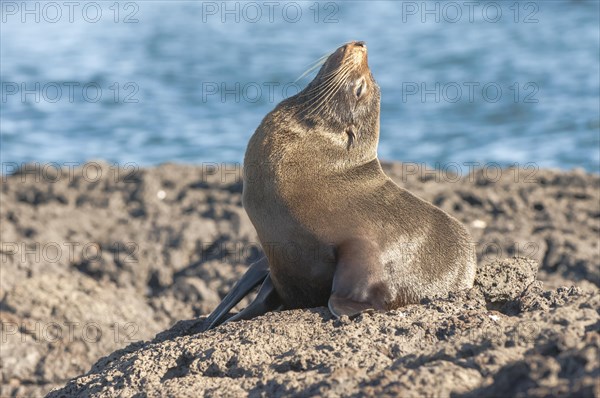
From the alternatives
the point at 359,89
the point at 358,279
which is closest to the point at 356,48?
the point at 359,89

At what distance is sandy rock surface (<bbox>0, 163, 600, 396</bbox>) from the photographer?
14.5ft

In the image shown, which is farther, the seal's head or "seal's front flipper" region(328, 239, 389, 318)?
the seal's head

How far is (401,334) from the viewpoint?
5215 millimetres

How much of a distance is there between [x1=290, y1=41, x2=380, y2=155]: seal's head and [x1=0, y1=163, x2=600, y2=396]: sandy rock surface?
3.87ft

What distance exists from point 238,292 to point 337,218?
95 cm

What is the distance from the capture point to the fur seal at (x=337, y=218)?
245 inches

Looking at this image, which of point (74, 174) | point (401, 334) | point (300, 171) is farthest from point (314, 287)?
point (74, 174)

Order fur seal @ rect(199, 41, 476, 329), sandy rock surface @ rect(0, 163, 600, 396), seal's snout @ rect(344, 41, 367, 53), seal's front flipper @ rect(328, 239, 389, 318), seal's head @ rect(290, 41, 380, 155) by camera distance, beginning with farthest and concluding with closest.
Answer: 1. seal's snout @ rect(344, 41, 367, 53)
2. seal's head @ rect(290, 41, 380, 155)
3. fur seal @ rect(199, 41, 476, 329)
4. seal's front flipper @ rect(328, 239, 389, 318)
5. sandy rock surface @ rect(0, 163, 600, 396)

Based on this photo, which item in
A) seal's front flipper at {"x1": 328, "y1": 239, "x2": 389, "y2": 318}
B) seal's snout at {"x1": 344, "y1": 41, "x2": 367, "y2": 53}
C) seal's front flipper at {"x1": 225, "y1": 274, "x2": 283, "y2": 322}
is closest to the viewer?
seal's front flipper at {"x1": 328, "y1": 239, "x2": 389, "y2": 318}

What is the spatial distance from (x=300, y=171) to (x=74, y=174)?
7.47 meters

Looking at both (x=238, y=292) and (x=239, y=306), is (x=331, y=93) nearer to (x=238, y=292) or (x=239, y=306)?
(x=238, y=292)

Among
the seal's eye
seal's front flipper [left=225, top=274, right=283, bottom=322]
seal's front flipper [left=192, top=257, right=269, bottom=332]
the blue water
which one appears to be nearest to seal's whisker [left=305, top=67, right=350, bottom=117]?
the seal's eye

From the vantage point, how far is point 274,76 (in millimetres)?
24594

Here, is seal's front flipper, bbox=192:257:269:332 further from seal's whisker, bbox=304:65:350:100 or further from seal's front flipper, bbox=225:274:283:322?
seal's whisker, bbox=304:65:350:100
